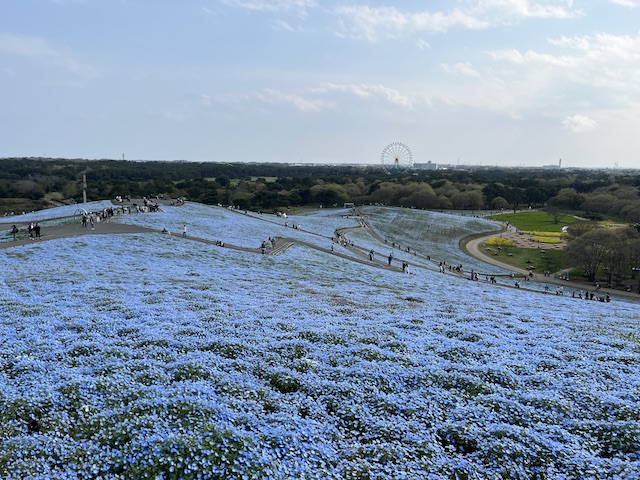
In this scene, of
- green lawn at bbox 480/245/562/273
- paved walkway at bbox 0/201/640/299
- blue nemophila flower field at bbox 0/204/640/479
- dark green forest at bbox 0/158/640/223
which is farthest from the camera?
dark green forest at bbox 0/158/640/223

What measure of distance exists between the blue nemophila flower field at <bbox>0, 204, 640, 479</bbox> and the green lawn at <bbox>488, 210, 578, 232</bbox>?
8092cm

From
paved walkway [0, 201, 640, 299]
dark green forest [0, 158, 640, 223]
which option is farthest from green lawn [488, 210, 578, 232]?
paved walkway [0, 201, 640, 299]

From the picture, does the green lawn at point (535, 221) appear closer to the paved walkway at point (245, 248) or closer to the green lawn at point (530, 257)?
the green lawn at point (530, 257)

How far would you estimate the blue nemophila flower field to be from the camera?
8.65 metres

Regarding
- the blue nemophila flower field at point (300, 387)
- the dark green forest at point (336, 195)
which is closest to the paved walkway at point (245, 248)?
the blue nemophila flower field at point (300, 387)

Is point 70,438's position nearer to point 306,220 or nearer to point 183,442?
point 183,442

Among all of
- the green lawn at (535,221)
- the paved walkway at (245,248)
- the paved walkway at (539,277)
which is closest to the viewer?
the paved walkway at (245,248)

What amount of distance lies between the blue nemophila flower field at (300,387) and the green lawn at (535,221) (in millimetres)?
80921

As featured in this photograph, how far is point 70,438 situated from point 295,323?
1023 cm

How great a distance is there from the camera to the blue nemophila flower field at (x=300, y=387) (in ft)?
28.4

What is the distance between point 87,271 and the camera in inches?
1131

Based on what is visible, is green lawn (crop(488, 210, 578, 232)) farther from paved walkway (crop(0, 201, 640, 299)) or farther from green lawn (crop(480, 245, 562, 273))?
paved walkway (crop(0, 201, 640, 299))

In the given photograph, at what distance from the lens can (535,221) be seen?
110 m

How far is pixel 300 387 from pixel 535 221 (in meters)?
112
